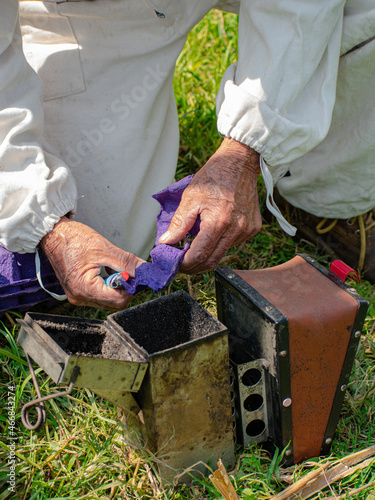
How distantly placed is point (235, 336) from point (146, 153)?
0.83 meters

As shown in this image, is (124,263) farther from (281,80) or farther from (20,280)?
(281,80)

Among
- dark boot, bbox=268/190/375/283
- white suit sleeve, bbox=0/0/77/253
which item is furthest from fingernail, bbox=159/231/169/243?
dark boot, bbox=268/190/375/283

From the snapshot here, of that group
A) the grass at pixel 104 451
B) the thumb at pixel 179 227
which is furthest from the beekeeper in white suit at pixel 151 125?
the grass at pixel 104 451

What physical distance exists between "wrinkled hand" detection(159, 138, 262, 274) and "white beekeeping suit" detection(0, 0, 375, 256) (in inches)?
2.8

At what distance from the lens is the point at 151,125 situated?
1938 mm

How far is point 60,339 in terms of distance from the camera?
1.24m

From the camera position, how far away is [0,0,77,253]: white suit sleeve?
1.50m

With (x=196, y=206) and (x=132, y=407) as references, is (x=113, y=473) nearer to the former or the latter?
(x=132, y=407)

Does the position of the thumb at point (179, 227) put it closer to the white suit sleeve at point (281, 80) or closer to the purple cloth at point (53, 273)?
the purple cloth at point (53, 273)

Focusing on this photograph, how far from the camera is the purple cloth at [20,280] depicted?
165 cm

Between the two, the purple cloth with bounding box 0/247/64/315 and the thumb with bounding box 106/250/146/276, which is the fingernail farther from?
the purple cloth with bounding box 0/247/64/315

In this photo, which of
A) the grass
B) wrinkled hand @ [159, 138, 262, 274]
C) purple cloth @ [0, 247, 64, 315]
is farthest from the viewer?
purple cloth @ [0, 247, 64, 315]

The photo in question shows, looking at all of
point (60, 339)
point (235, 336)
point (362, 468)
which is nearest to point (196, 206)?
point (235, 336)

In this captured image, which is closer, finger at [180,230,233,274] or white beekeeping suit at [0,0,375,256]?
finger at [180,230,233,274]
